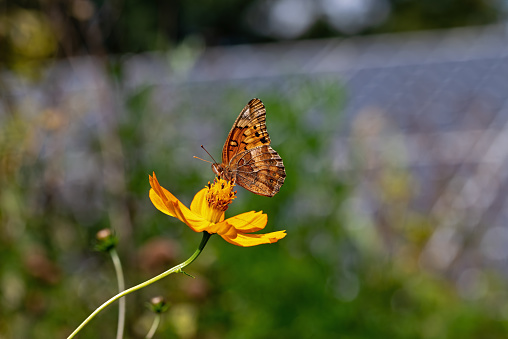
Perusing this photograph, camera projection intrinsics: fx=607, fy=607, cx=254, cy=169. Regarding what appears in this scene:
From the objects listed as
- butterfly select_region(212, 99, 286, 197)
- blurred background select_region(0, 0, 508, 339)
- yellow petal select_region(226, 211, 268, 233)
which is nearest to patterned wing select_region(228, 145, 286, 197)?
butterfly select_region(212, 99, 286, 197)

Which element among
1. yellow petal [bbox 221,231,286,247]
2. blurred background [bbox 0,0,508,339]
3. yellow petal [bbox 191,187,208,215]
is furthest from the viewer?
blurred background [bbox 0,0,508,339]

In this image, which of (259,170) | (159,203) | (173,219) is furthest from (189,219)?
(173,219)

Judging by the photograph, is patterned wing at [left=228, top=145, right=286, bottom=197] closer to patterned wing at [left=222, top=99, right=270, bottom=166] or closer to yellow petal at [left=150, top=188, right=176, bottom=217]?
patterned wing at [left=222, top=99, right=270, bottom=166]

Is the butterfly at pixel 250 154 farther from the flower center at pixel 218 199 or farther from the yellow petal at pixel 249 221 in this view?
the yellow petal at pixel 249 221

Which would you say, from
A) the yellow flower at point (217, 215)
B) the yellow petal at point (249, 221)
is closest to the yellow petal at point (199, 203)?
the yellow flower at point (217, 215)

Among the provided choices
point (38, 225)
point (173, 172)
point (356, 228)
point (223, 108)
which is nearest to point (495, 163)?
point (356, 228)

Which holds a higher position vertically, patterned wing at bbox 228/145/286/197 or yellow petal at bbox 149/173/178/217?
yellow petal at bbox 149/173/178/217

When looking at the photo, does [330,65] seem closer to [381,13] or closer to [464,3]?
[381,13]

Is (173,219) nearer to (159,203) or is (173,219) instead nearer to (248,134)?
(248,134)
